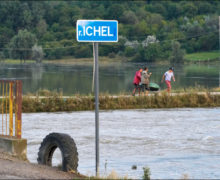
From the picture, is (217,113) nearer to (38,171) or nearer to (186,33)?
(38,171)

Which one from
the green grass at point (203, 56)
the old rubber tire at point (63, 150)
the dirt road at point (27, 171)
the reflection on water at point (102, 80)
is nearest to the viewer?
the dirt road at point (27, 171)

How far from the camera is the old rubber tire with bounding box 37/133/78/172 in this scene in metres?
10.5

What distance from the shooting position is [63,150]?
34.7 feet

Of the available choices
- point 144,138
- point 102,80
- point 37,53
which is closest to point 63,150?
point 144,138

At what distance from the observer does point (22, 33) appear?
178 meters

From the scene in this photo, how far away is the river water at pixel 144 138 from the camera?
12.8m

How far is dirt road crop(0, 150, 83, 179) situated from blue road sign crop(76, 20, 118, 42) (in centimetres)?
229

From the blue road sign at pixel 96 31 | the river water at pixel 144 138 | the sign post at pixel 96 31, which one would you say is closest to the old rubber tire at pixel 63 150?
the river water at pixel 144 138

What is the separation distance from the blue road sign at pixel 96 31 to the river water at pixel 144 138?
7.73 feet

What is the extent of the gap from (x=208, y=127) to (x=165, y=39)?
16933 cm

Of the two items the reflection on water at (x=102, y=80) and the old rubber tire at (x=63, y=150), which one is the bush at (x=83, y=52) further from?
the old rubber tire at (x=63, y=150)

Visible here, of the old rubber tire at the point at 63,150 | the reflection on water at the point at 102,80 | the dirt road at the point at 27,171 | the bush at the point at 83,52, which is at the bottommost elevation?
A: the dirt road at the point at 27,171

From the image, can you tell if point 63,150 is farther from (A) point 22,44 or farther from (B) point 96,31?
(A) point 22,44

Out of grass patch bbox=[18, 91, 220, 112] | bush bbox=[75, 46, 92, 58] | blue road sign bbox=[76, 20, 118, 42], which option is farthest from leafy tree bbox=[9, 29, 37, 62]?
blue road sign bbox=[76, 20, 118, 42]
